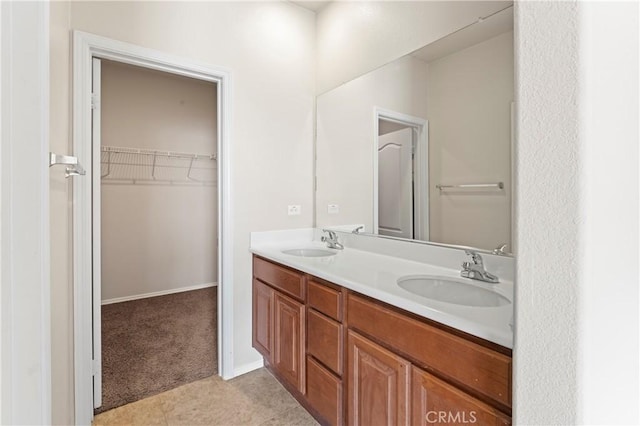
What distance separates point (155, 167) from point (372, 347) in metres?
3.42

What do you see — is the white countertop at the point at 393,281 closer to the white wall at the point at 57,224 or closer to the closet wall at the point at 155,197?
the white wall at the point at 57,224

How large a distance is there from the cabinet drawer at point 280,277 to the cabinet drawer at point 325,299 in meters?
0.10

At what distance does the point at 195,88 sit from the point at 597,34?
4.15 metres

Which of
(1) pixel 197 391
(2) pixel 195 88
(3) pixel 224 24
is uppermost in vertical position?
(2) pixel 195 88

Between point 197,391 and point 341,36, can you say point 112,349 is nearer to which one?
point 197,391

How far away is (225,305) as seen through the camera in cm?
212

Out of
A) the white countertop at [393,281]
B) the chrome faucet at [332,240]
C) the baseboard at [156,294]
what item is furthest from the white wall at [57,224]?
the baseboard at [156,294]

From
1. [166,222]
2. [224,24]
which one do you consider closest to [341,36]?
[224,24]

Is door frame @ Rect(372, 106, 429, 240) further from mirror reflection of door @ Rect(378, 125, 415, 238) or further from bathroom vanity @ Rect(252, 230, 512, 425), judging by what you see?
bathroom vanity @ Rect(252, 230, 512, 425)

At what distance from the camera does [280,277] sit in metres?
1.87

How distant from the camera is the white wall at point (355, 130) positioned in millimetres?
1821

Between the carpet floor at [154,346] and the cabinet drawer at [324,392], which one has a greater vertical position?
the cabinet drawer at [324,392]

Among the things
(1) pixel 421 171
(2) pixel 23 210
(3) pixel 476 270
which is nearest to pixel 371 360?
(3) pixel 476 270

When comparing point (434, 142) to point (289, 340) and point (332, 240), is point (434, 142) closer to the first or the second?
point (332, 240)
